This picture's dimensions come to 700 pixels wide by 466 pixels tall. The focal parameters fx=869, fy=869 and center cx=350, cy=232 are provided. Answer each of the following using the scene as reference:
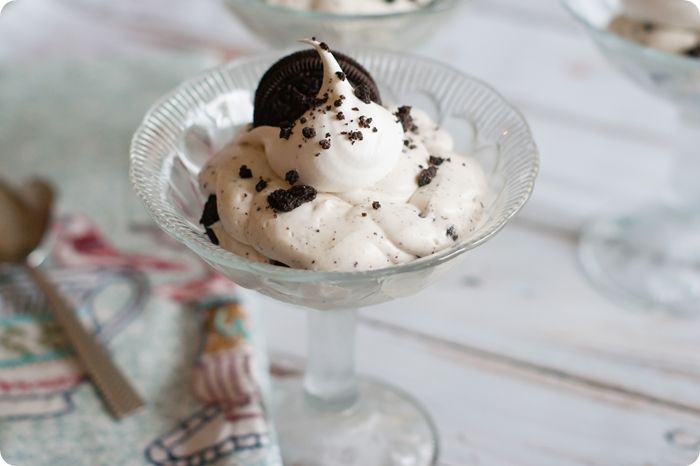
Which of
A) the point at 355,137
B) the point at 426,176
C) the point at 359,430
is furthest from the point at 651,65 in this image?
the point at 359,430

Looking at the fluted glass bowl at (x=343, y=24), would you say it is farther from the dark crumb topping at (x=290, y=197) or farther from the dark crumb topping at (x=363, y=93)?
the dark crumb topping at (x=290, y=197)

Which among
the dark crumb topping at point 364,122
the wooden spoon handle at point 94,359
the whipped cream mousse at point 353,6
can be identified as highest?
the dark crumb topping at point 364,122

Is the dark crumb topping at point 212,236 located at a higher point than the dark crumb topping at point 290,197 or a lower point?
lower

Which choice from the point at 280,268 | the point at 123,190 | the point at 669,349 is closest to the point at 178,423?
the point at 280,268

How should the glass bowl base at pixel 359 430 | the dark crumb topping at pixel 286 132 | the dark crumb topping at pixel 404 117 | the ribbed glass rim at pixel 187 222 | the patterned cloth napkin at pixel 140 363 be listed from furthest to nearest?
1. the glass bowl base at pixel 359 430
2. the patterned cloth napkin at pixel 140 363
3. the dark crumb topping at pixel 404 117
4. the dark crumb topping at pixel 286 132
5. the ribbed glass rim at pixel 187 222

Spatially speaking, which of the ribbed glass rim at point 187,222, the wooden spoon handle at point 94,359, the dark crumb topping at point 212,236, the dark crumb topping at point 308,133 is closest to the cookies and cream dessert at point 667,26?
the ribbed glass rim at point 187,222

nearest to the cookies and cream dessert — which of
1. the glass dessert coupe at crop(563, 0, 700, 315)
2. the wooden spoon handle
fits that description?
the glass dessert coupe at crop(563, 0, 700, 315)

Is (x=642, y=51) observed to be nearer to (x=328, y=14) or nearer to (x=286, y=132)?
(x=328, y=14)
